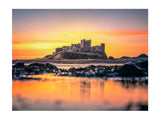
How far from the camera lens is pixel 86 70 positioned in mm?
7133

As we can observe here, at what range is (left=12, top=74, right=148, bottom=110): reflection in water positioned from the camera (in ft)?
20.8

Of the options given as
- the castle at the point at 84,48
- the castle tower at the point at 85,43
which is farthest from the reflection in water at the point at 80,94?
the castle tower at the point at 85,43

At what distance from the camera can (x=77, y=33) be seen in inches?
278

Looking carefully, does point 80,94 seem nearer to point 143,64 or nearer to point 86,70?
point 86,70

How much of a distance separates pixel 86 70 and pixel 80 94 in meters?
0.82

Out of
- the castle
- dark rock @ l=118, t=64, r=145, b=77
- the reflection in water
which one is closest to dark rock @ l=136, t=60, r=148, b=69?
dark rock @ l=118, t=64, r=145, b=77

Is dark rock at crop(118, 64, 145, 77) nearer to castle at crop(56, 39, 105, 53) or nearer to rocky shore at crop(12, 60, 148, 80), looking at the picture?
rocky shore at crop(12, 60, 148, 80)

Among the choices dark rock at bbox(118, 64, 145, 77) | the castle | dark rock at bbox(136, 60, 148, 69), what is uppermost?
the castle

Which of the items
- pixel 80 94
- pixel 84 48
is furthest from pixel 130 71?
pixel 80 94

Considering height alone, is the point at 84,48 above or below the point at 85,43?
below

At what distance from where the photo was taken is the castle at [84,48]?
23.2ft

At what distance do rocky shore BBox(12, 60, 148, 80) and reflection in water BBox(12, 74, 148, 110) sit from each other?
0.15 metres
